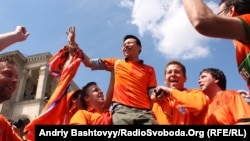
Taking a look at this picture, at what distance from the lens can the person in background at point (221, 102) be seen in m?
2.76

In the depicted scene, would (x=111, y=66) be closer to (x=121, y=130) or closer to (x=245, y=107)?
(x=121, y=130)

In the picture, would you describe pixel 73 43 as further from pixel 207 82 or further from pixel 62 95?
pixel 207 82

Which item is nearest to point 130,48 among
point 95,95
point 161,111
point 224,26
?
point 95,95

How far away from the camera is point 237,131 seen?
248cm

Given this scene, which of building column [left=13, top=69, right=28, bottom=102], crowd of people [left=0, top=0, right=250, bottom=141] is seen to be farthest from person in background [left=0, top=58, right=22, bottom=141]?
building column [left=13, top=69, right=28, bottom=102]

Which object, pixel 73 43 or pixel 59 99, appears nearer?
→ pixel 59 99

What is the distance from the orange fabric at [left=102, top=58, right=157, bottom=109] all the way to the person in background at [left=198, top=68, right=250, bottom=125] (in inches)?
34.6

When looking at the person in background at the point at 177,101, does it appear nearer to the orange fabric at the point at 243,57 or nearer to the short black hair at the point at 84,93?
the short black hair at the point at 84,93

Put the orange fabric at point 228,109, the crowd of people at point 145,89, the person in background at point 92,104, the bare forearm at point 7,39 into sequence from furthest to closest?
1. the person in background at point 92,104
2. the bare forearm at point 7,39
3. the orange fabric at point 228,109
4. the crowd of people at point 145,89

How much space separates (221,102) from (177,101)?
56cm

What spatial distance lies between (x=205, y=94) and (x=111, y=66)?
1.59 meters

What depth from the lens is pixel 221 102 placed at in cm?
310

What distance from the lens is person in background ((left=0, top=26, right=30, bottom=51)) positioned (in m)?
3.08

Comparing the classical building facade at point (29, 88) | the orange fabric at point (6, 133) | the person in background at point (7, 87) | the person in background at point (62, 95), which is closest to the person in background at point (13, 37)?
the person in background at point (7, 87)
